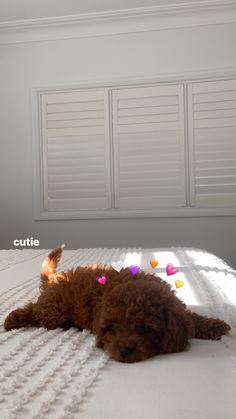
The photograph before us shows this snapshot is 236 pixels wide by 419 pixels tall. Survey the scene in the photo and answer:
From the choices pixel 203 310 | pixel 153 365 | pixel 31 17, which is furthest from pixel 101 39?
pixel 153 365

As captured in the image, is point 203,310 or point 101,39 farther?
point 101,39

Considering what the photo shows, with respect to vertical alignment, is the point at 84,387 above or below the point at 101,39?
below

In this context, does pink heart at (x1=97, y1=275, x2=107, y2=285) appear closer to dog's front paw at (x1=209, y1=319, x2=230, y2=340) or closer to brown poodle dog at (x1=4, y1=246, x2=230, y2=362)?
brown poodle dog at (x1=4, y1=246, x2=230, y2=362)

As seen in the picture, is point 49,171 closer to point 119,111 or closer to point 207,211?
point 119,111

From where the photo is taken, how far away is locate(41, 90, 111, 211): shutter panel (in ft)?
11.8

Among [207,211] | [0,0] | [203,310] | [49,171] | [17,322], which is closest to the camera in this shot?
[17,322]

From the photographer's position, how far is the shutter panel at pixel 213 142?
135 inches

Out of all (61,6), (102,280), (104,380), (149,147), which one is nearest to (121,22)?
(61,6)

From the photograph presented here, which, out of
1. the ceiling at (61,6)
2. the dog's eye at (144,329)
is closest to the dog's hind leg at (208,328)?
the dog's eye at (144,329)

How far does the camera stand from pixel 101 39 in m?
3.58

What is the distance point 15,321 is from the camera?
0.85 metres

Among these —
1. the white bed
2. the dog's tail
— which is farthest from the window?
the white bed

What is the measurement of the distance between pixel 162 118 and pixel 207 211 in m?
0.85

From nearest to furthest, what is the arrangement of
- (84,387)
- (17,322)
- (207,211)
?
(84,387) → (17,322) → (207,211)
